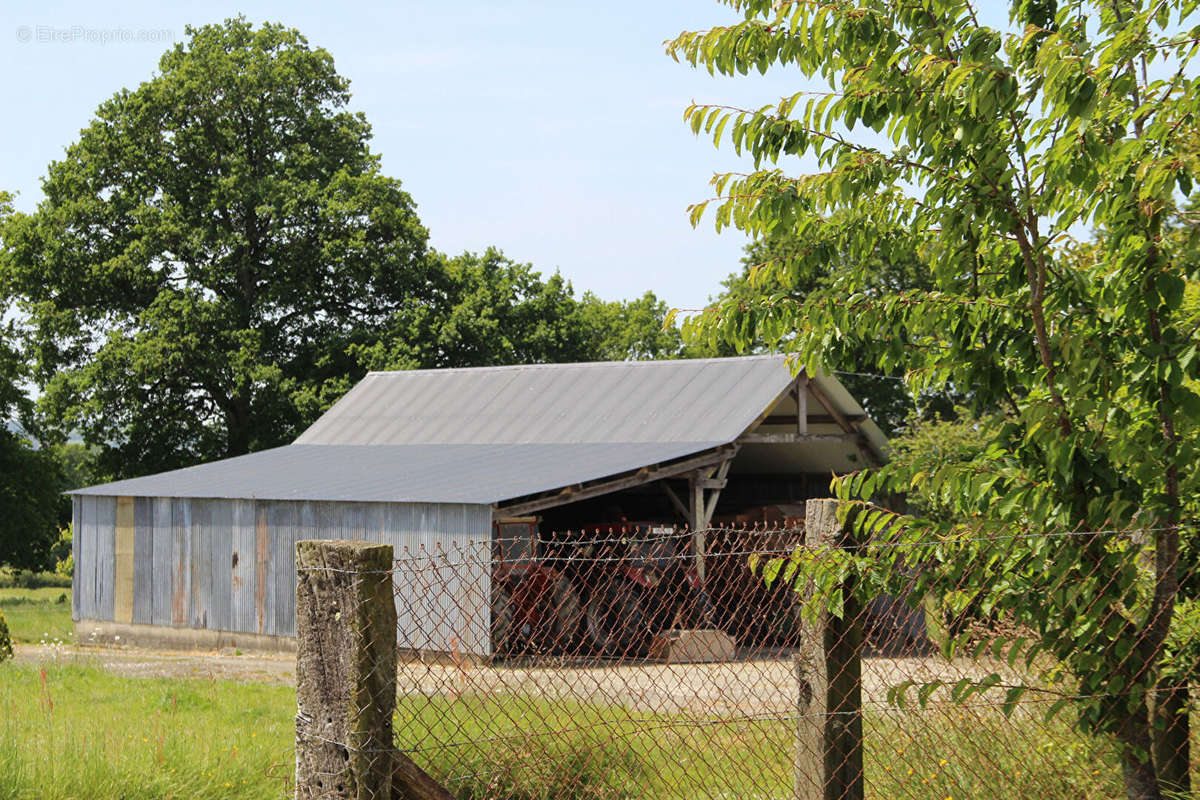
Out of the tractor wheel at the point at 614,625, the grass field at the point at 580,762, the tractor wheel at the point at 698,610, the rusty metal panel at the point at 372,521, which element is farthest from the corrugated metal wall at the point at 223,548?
the grass field at the point at 580,762

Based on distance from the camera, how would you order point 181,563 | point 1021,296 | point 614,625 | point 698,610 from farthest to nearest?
point 181,563 < point 698,610 < point 614,625 < point 1021,296

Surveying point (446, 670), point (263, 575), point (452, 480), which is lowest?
point (446, 670)

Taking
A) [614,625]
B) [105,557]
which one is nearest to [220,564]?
[105,557]

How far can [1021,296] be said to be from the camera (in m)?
4.45

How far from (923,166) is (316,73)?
34.2 meters

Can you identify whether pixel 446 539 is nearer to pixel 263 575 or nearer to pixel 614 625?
pixel 614 625

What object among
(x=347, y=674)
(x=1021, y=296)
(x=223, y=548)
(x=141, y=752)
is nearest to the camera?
(x=347, y=674)

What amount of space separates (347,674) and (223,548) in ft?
49.9

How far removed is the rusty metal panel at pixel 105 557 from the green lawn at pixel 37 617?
0.80 metres

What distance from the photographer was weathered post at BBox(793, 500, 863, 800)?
4461mm

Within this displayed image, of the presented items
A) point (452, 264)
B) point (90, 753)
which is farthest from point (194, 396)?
point (90, 753)

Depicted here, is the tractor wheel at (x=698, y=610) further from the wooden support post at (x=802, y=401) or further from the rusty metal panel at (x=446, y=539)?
the wooden support post at (x=802, y=401)

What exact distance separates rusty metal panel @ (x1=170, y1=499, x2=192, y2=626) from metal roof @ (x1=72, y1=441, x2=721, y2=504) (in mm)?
313

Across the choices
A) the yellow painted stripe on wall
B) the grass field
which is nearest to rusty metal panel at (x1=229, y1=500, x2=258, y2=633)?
the yellow painted stripe on wall
